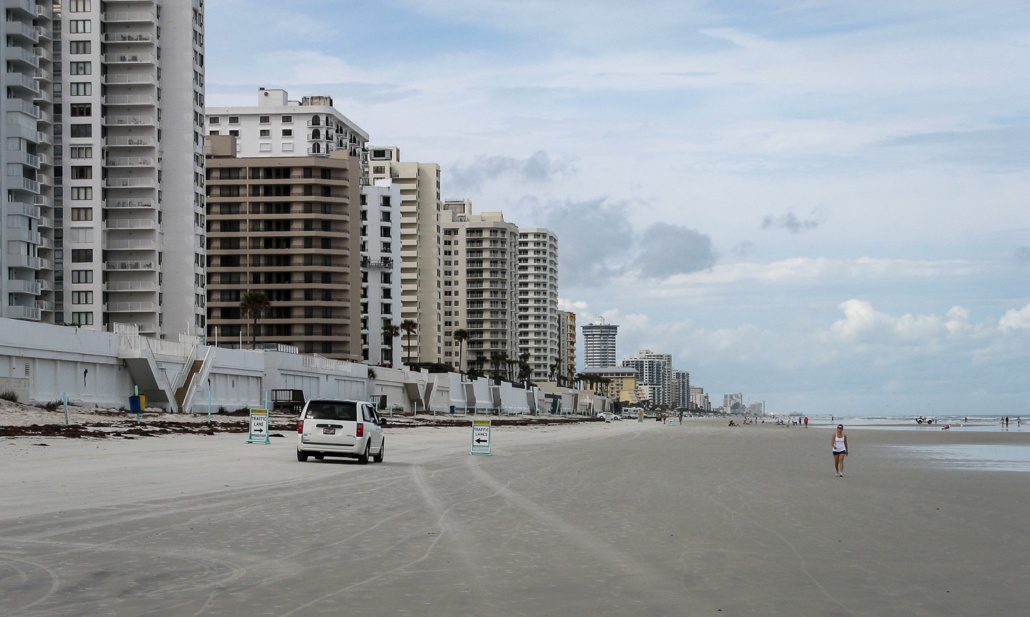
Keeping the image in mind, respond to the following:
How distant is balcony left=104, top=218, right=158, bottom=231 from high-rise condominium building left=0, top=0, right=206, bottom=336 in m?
0.09

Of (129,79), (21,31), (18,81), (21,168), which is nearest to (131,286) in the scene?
(21,168)

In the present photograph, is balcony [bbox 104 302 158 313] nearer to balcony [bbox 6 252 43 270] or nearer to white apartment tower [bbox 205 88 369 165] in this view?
balcony [bbox 6 252 43 270]

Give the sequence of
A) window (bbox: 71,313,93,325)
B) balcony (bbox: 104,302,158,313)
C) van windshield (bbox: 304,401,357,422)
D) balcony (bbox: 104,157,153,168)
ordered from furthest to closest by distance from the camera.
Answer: balcony (bbox: 104,157,153,168), balcony (bbox: 104,302,158,313), window (bbox: 71,313,93,325), van windshield (bbox: 304,401,357,422)

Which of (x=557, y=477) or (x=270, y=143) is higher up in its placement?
(x=270, y=143)

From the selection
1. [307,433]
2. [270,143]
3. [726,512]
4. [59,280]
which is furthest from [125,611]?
[270,143]

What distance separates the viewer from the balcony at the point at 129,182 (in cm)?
10438

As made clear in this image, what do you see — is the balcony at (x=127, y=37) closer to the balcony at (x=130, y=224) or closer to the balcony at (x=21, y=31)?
the balcony at (x=21, y=31)

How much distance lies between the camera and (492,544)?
13.9m

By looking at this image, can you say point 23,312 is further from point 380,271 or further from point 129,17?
point 380,271

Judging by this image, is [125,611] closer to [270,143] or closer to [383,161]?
[270,143]

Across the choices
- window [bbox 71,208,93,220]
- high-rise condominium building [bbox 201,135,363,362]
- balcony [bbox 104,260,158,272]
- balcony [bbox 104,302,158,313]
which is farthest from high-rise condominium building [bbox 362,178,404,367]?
window [bbox 71,208,93,220]

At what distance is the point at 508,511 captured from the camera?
18.3m

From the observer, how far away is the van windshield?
30.6 m

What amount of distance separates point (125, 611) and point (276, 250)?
13167cm
